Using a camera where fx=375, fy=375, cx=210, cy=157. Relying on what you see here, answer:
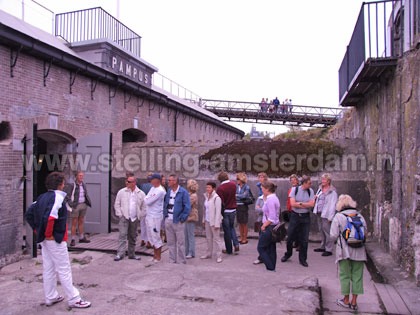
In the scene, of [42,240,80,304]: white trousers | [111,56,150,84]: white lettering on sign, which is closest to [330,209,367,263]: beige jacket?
[42,240,80,304]: white trousers

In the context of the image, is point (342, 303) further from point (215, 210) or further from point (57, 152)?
point (57, 152)

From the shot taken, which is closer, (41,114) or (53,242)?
(53,242)

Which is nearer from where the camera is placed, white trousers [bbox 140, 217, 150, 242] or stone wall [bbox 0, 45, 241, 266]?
stone wall [bbox 0, 45, 241, 266]

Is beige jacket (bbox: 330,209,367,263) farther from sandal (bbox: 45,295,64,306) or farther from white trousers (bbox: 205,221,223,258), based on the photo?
sandal (bbox: 45,295,64,306)

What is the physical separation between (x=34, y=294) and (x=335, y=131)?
13.3 metres

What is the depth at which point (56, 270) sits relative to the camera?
15.3ft

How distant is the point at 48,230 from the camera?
4.61m

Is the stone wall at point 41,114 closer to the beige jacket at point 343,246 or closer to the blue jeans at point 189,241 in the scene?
the blue jeans at point 189,241

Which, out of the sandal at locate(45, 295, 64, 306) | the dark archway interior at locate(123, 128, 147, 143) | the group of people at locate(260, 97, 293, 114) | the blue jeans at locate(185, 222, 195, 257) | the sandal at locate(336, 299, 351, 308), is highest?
the group of people at locate(260, 97, 293, 114)

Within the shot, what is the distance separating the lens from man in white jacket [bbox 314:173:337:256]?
291 inches

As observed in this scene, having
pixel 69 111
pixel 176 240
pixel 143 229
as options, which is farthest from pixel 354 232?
pixel 69 111

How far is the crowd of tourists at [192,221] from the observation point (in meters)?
4.71

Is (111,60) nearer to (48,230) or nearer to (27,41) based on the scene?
(27,41)

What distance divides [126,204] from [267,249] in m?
2.73
